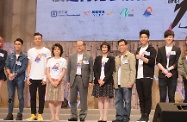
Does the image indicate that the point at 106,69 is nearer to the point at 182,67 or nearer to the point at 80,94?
the point at 80,94

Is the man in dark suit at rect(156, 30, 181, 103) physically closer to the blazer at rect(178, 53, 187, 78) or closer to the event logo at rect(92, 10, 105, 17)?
the blazer at rect(178, 53, 187, 78)

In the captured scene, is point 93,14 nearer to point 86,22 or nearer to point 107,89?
point 86,22

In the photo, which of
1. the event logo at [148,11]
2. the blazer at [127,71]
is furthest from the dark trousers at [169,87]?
the event logo at [148,11]

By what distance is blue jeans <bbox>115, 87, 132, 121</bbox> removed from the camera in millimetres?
4023

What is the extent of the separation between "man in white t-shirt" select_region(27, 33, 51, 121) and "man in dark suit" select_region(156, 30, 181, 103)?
160cm

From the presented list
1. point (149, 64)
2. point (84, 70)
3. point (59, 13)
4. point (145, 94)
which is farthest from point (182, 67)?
point (59, 13)

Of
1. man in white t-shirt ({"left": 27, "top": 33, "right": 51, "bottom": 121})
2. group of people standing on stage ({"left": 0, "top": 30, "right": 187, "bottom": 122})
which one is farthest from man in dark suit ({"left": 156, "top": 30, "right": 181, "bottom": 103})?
man in white t-shirt ({"left": 27, "top": 33, "right": 51, "bottom": 121})

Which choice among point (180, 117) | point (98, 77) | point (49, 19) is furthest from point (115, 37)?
point (180, 117)

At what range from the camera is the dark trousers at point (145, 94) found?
12.7 ft

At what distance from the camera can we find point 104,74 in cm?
418

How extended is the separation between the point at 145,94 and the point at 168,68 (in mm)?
449

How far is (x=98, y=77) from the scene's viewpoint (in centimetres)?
418

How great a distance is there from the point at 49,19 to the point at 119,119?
283 centimetres

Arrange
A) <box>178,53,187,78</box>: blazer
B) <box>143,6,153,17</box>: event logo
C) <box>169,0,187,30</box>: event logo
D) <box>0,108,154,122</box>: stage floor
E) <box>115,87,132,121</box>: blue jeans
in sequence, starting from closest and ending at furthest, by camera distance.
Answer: <box>178,53,187,78</box>: blazer → <box>115,87,132,121</box>: blue jeans → <box>0,108,154,122</box>: stage floor → <box>169,0,187,30</box>: event logo → <box>143,6,153,17</box>: event logo
